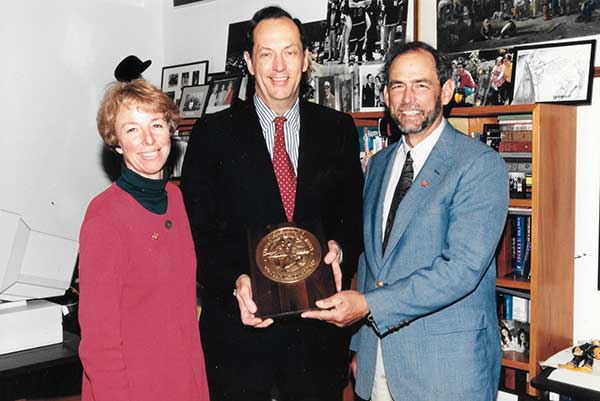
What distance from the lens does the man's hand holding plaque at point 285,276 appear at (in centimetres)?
190

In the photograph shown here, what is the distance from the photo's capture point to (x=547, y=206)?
2.53 metres

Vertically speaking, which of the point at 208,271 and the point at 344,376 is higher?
the point at 208,271

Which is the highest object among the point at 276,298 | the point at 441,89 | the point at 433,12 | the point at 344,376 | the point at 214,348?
the point at 433,12

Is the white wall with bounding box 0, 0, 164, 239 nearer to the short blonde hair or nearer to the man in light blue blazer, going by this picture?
the short blonde hair

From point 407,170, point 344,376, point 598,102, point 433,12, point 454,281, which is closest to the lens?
point 454,281

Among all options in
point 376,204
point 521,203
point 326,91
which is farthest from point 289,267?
point 326,91

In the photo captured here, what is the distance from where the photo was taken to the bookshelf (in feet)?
8.12

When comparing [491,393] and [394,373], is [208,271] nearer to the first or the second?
[394,373]

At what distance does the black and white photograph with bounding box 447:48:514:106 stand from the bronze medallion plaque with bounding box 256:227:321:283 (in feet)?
4.17

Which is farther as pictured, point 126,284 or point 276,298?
point 276,298

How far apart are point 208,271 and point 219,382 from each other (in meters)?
0.42

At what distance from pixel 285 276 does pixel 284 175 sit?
1.34 ft

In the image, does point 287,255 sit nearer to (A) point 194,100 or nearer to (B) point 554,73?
(B) point 554,73

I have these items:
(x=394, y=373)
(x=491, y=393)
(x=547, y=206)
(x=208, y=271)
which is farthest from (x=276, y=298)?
(x=547, y=206)
